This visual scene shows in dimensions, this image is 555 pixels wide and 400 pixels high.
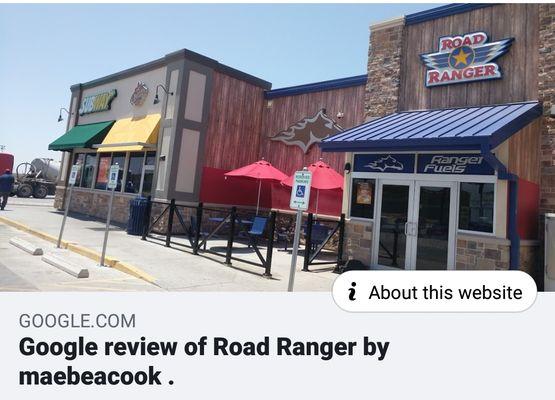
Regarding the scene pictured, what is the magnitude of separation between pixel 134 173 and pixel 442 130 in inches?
496

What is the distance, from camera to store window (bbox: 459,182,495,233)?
801 cm

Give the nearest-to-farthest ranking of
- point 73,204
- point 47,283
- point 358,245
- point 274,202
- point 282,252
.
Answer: point 47,283 < point 358,245 < point 282,252 < point 274,202 < point 73,204

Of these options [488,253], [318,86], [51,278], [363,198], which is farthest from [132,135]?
[488,253]

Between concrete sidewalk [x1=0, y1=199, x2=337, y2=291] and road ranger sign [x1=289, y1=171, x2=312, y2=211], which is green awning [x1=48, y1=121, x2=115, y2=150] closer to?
concrete sidewalk [x1=0, y1=199, x2=337, y2=291]

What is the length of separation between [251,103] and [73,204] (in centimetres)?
1075

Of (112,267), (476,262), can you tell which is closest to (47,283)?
(112,267)

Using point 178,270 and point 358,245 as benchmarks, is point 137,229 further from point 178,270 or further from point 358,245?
point 358,245

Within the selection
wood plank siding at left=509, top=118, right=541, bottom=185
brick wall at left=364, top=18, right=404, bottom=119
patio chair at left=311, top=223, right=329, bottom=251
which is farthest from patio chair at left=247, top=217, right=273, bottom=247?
wood plank siding at left=509, top=118, right=541, bottom=185

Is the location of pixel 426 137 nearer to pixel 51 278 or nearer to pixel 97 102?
pixel 51 278

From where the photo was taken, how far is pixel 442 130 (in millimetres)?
8109

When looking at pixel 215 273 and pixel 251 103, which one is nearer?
pixel 215 273

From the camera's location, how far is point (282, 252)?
1253 cm

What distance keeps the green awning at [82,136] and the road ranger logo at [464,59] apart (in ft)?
46.0

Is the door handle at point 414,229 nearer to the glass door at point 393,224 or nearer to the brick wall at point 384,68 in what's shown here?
the glass door at point 393,224
